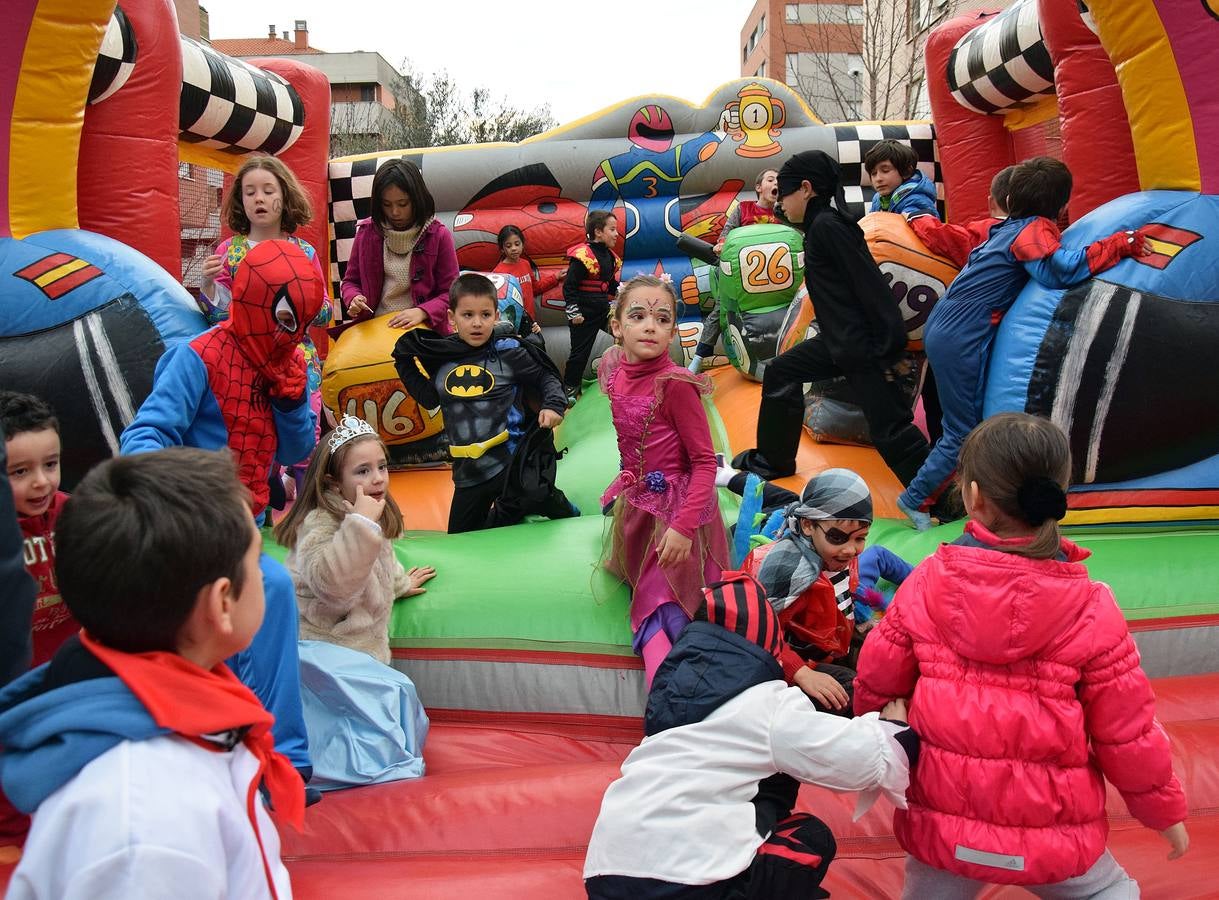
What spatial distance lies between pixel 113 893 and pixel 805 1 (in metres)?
32.0

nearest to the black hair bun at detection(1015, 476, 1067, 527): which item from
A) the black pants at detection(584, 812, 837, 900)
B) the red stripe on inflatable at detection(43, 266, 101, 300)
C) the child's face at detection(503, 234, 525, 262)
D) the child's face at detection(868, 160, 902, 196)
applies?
the black pants at detection(584, 812, 837, 900)

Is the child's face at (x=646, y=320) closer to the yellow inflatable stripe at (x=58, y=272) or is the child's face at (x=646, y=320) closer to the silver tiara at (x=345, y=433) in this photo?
the silver tiara at (x=345, y=433)

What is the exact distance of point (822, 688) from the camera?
2146mm

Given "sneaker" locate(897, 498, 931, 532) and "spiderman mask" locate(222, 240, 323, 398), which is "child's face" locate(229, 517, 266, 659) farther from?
"sneaker" locate(897, 498, 931, 532)

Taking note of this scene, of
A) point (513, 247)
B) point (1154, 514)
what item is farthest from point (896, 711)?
point (513, 247)

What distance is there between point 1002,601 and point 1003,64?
381 cm

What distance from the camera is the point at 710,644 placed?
5.46ft

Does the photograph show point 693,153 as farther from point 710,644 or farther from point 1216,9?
point 710,644

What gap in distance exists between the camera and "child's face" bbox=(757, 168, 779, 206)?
5.00 meters

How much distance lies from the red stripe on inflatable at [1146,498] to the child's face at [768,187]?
2.38 m

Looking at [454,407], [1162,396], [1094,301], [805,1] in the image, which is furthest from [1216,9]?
[805,1]

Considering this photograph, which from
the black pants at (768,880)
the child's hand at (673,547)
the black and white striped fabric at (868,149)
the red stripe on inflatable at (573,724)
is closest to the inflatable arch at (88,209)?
the red stripe on inflatable at (573,724)

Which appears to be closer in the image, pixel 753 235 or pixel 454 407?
pixel 454 407

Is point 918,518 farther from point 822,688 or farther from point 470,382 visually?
point 470,382
